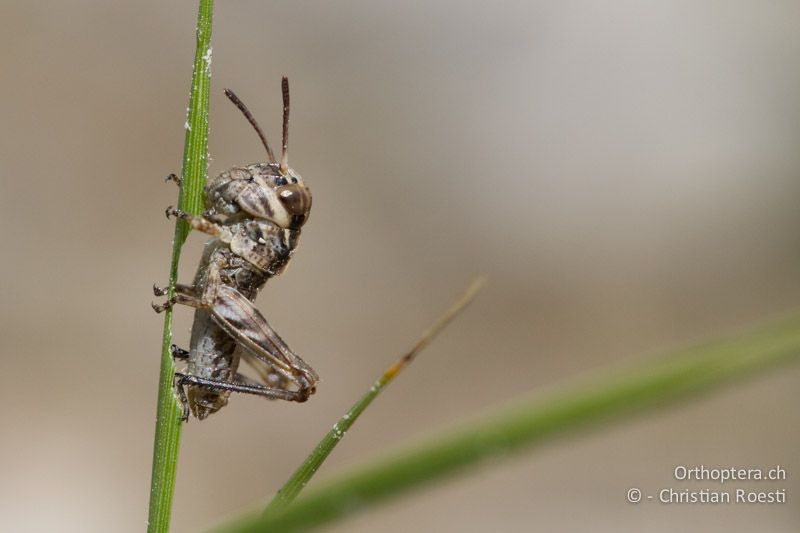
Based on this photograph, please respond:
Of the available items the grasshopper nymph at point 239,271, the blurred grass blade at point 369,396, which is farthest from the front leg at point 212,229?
the blurred grass blade at point 369,396

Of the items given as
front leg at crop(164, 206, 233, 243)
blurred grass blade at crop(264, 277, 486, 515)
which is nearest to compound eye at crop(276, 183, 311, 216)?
front leg at crop(164, 206, 233, 243)

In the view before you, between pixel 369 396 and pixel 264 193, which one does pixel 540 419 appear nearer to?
pixel 369 396

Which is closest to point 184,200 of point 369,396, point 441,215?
point 369,396

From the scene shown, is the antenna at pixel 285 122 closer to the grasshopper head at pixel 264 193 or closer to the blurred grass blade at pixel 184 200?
the grasshopper head at pixel 264 193

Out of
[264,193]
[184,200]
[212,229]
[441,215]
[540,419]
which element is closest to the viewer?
[540,419]

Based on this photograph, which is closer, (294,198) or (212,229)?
(212,229)

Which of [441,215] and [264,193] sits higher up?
[441,215]
